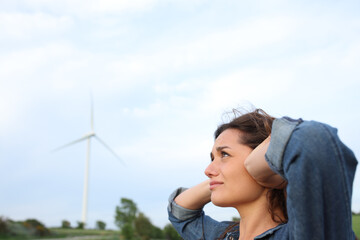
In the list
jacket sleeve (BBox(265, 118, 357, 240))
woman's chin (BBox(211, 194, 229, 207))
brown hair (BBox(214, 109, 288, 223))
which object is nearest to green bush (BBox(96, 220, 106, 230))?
brown hair (BBox(214, 109, 288, 223))

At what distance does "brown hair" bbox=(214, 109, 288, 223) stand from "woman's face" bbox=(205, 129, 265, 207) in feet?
0.16

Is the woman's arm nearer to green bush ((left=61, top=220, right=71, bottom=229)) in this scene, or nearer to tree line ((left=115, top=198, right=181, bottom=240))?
tree line ((left=115, top=198, right=181, bottom=240))

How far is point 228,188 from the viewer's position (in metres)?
2.50

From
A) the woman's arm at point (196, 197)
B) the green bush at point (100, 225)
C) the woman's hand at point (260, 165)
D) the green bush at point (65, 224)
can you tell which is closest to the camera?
the woman's hand at point (260, 165)

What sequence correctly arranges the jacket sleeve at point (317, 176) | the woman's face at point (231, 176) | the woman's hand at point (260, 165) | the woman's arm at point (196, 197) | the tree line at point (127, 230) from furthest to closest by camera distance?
the tree line at point (127, 230) < the woman's arm at point (196, 197) < the woman's face at point (231, 176) < the woman's hand at point (260, 165) < the jacket sleeve at point (317, 176)

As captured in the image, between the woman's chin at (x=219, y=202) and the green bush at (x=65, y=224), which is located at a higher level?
the green bush at (x=65, y=224)

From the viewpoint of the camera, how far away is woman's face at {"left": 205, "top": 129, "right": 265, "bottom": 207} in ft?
8.05

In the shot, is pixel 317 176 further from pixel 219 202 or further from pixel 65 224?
pixel 65 224

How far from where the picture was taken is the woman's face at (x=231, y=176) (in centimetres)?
245

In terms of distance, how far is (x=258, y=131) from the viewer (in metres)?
2.69

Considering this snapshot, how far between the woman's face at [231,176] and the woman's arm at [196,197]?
55cm

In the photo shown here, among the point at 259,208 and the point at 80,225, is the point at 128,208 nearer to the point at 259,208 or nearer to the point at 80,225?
the point at 80,225

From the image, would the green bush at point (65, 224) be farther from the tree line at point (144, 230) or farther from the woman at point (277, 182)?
the woman at point (277, 182)

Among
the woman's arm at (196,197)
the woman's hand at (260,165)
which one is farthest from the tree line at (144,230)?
the woman's hand at (260,165)
